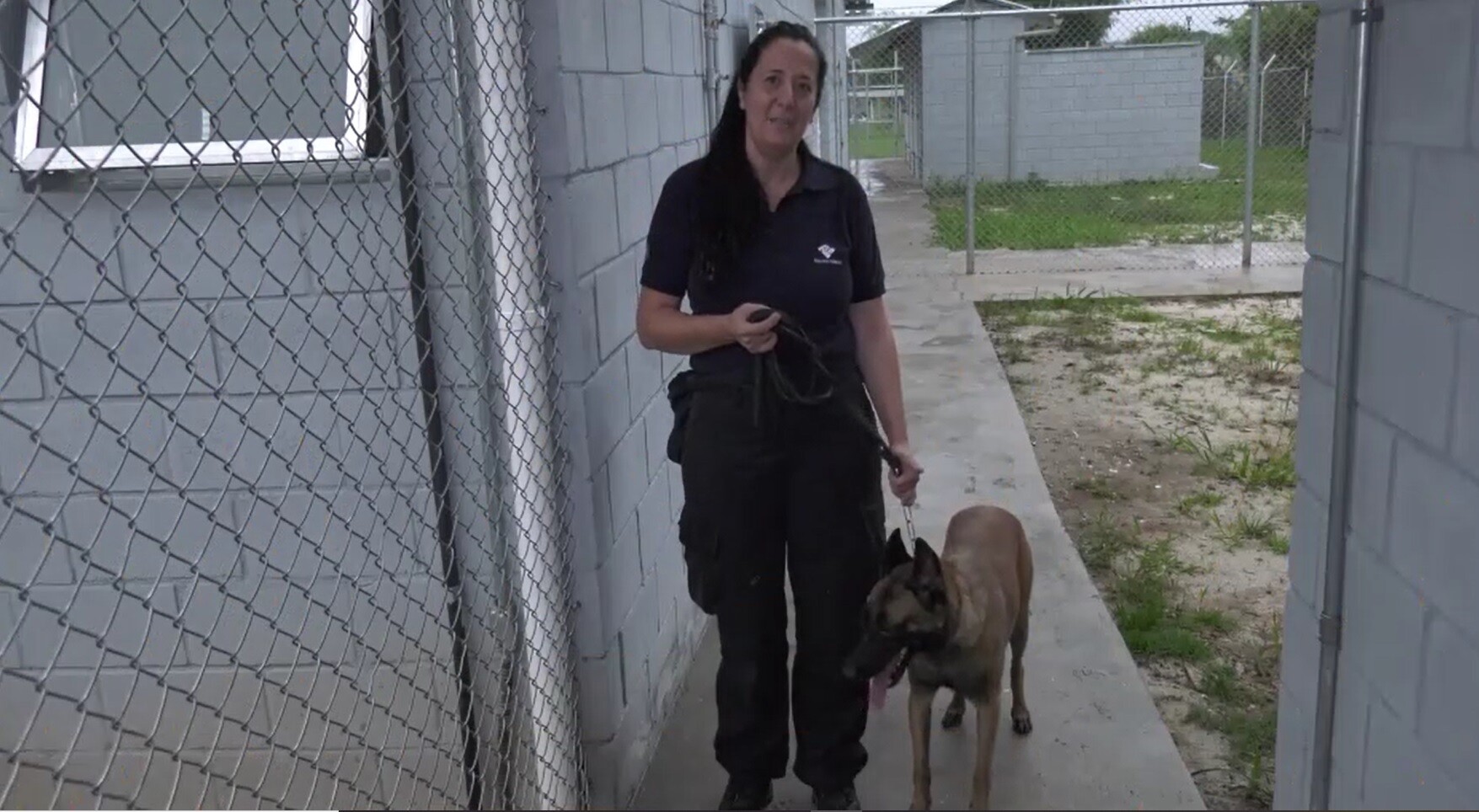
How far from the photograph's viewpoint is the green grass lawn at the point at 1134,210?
14.6 metres

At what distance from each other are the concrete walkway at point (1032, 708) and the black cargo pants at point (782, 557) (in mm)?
238

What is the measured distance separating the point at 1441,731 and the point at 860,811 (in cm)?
135

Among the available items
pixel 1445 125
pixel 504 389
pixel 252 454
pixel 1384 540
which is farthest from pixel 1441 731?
pixel 252 454

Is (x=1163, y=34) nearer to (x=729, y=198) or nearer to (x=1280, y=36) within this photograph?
(x=1280, y=36)

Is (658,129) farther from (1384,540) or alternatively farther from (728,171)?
(1384,540)

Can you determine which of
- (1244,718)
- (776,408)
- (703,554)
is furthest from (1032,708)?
(776,408)

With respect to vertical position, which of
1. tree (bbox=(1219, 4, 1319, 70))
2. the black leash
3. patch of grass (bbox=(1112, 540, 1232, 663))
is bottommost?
patch of grass (bbox=(1112, 540, 1232, 663))

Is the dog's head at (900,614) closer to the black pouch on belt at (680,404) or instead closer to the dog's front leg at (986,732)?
the dog's front leg at (986,732)

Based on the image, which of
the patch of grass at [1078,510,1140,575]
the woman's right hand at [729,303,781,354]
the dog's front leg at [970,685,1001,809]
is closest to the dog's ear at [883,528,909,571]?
the dog's front leg at [970,685,1001,809]

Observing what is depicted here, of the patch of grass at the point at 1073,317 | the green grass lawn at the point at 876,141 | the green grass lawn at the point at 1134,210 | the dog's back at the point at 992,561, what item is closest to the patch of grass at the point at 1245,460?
the patch of grass at the point at 1073,317

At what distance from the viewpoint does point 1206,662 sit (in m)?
4.20

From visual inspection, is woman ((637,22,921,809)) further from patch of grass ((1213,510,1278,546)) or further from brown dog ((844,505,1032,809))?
patch of grass ((1213,510,1278,546))

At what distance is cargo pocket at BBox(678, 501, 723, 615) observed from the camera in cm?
A: 294

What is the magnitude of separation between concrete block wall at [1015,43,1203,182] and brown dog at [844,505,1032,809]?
17.4 meters
